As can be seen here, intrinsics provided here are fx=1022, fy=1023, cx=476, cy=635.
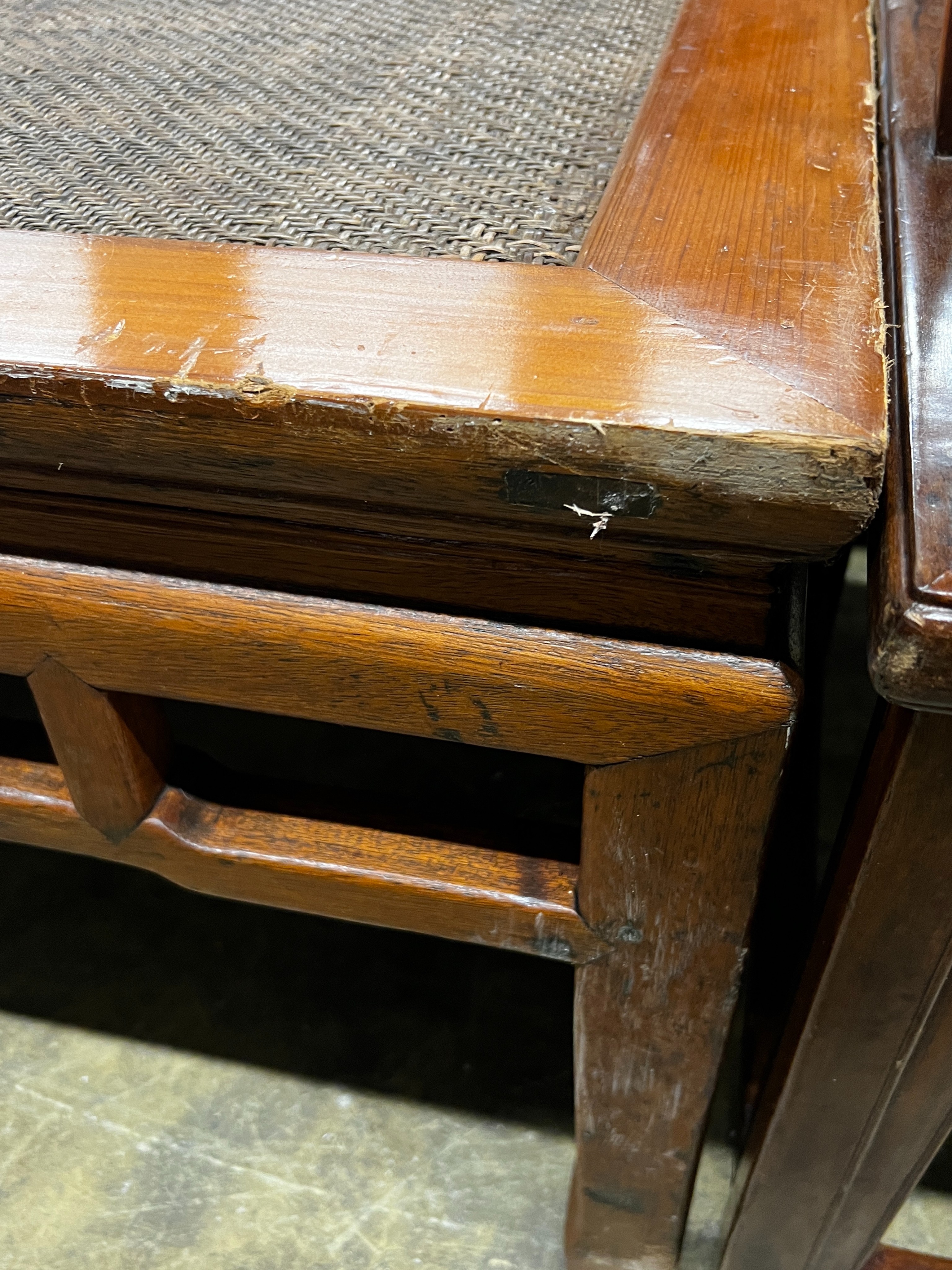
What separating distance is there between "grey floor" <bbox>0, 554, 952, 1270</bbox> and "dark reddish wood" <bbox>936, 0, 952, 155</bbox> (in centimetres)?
61

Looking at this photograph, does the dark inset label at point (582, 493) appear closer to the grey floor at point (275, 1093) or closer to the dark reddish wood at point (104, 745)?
the dark reddish wood at point (104, 745)

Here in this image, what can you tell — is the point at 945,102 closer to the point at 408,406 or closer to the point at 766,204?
the point at 766,204

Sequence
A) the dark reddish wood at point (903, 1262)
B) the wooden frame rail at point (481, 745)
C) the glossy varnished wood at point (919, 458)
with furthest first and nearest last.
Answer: the dark reddish wood at point (903, 1262), the wooden frame rail at point (481, 745), the glossy varnished wood at point (919, 458)

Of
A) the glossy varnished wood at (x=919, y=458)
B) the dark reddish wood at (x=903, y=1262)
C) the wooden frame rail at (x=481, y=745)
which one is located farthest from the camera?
the dark reddish wood at (x=903, y=1262)

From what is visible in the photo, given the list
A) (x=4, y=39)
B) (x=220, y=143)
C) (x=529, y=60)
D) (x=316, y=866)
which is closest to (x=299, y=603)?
(x=316, y=866)

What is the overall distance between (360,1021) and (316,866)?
1.31 feet

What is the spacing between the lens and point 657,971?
0.48 metres

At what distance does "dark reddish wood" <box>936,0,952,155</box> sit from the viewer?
1.31 feet

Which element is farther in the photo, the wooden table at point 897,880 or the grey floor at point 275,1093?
the grey floor at point 275,1093

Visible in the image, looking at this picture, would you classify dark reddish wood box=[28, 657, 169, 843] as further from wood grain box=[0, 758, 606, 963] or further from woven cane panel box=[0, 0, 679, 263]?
woven cane panel box=[0, 0, 679, 263]

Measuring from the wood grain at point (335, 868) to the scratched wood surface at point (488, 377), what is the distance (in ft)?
0.60

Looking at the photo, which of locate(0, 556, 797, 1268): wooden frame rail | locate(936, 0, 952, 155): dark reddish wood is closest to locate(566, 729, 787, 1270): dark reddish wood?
locate(0, 556, 797, 1268): wooden frame rail

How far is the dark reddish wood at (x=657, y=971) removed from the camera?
0.39 metres

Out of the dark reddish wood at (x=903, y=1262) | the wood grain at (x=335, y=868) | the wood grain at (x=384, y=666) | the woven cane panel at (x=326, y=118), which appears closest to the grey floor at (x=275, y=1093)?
the dark reddish wood at (x=903, y=1262)
